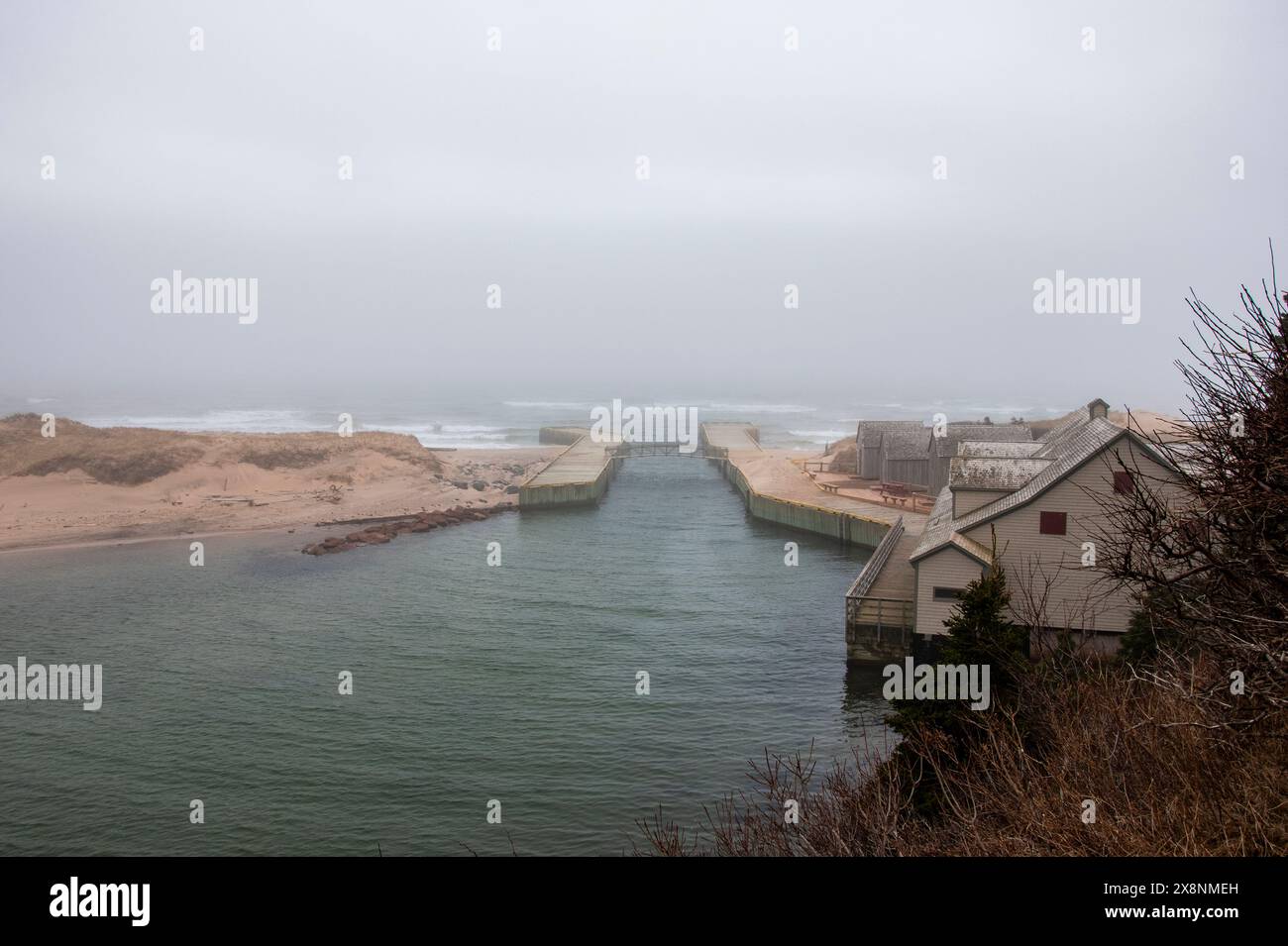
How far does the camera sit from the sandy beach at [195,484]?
52.2m

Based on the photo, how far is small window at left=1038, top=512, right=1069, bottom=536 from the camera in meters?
25.5

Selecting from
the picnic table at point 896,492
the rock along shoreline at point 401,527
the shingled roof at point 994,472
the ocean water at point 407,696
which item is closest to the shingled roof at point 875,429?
the picnic table at point 896,492

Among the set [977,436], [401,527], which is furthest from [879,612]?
[401,527]

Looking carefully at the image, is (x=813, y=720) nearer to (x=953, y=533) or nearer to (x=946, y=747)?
(x=953, y=533)

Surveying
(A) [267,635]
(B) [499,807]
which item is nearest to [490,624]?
(A) [267,635]

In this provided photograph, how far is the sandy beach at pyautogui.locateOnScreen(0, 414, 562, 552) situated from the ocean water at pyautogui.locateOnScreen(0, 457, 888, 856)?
7.32 metres

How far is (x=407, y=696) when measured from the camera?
2592 cm

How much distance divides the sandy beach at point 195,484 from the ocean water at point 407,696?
7317 millimetres

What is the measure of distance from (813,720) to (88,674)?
19829 millimetres

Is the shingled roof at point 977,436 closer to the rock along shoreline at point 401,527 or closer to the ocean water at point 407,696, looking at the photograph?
the ocean water at point 407,696

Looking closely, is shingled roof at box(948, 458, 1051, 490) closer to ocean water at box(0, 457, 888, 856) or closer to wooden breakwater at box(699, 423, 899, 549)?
ocean water at box(0, 457, 888, 856)

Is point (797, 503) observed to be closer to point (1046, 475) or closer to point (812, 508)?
point (812, 508)

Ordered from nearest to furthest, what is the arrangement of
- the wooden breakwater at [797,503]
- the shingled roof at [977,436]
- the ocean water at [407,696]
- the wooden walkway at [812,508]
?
1. the ocean water at [407,696]
2. the wooden walkway at [812,508]
3. the wooden breakwater at [797,503]
4. the shingled roof at [977,436]

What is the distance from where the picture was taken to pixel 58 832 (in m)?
18.4
